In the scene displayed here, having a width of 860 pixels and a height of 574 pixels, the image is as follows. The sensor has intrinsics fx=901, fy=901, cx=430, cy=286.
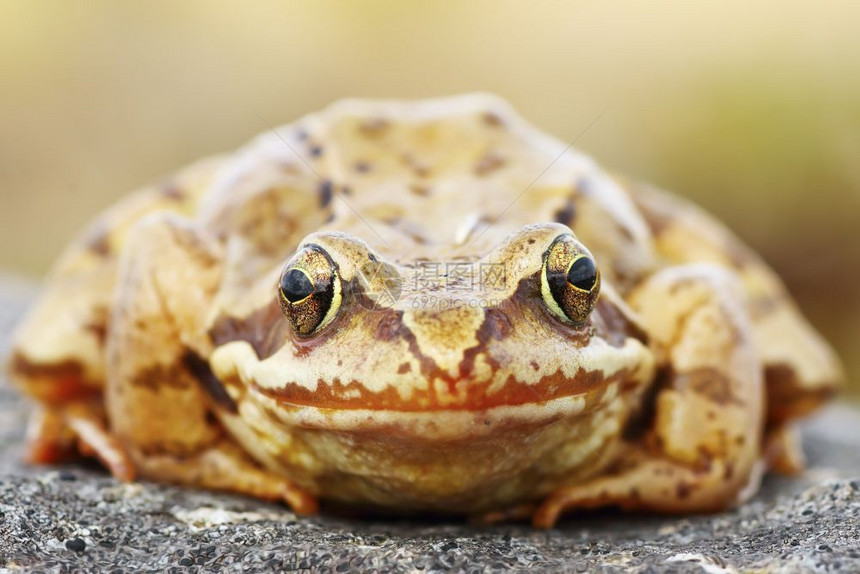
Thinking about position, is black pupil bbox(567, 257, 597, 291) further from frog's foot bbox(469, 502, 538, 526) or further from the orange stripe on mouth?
frog's foot bbox(469, 502, 538, 526)

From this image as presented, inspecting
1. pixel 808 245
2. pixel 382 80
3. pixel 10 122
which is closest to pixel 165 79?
pixel 10 122

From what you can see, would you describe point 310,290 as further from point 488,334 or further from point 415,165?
point 415,165

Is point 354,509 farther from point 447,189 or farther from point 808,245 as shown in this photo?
point 808,245

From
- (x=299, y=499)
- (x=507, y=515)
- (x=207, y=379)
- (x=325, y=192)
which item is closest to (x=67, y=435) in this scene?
(x=207, y=379)

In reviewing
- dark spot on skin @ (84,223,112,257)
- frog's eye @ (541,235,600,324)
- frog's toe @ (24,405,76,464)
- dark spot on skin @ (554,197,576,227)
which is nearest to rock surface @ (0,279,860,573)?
frog's toe @ (24,405,76,464)

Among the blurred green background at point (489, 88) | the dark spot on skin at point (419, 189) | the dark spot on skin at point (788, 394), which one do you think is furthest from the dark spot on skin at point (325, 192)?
the blurred green background at point (489, 88)

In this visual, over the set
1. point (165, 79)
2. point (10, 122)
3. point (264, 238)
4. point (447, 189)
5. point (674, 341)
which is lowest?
point (674, 341)

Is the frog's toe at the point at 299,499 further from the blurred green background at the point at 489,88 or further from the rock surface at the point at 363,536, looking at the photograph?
the blurred green background at the point at 489,88
